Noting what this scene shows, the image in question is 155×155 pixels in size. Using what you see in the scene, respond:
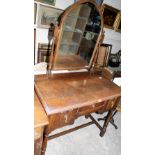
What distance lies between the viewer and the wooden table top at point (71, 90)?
128 cm

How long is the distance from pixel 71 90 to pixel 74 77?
38 centimetres

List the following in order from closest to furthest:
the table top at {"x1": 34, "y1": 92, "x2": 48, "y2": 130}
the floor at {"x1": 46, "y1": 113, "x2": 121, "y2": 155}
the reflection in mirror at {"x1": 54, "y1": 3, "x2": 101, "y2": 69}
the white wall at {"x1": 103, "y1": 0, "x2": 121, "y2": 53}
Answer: the table top at {"x1": 34, "y1": 92, "x2": 48, "y2": 130}
the reflection in mirror at {"x1": 54, "y1": 3, "x2": 101, "y2": 69}
the floor at {"x1": 46, "y1": 113, "x2": 121, "y2": 155}
the white wall at {"x1": 103, "y1": 0, "x2": 121, "y2": 53}

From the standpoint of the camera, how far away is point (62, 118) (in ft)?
4.50

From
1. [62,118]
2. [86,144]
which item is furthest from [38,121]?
[86,144]

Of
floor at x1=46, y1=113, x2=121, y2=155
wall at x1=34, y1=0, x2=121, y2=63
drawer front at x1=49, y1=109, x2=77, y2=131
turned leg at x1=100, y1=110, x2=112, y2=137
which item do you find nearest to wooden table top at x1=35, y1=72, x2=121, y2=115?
drawer front at x1=49, y1=109, x2=77, y2=131

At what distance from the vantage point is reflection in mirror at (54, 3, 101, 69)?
5.50 ft

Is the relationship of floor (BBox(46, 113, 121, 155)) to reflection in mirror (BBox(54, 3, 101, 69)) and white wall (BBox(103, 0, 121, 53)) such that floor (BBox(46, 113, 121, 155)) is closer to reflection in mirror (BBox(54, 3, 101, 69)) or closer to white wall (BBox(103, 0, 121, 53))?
reflection in mirror (BBox(54, 3, 101, 69))

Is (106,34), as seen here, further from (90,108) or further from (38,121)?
(38,121)

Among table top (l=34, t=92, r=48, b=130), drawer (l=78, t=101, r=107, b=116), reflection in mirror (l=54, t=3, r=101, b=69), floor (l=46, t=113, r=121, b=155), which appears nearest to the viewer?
table top (l=34, t=92, r=48, b=130)
